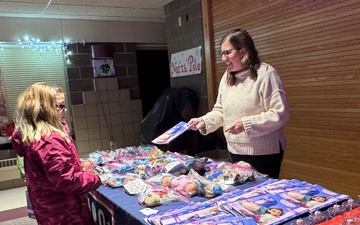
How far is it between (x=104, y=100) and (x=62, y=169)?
11.5ft

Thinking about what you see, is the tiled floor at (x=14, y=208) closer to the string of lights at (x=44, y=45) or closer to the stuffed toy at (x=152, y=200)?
the string of lights at (x=44, y=45)

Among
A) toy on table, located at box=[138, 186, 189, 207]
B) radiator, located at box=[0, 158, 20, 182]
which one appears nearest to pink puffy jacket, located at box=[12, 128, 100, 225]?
toy on table, located at box=[138, 186, 189, 207]

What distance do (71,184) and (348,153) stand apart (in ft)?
6.88

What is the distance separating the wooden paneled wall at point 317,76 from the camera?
2369 mm

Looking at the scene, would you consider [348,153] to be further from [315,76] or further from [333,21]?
[333,21]

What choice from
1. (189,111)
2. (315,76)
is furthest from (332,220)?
(189,111)

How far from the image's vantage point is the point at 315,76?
2.62 metres

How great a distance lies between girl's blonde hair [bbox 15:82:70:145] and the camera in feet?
4.73

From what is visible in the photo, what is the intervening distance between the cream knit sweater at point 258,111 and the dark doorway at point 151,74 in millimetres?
3629

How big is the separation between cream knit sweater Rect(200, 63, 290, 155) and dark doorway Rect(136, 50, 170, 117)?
11.9ft

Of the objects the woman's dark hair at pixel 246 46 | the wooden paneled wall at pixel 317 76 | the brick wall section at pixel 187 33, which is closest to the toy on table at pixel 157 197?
the woman's dark hair at pixel 246 46

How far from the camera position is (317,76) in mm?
2605

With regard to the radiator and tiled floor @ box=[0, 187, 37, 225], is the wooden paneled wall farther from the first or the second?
the radiator

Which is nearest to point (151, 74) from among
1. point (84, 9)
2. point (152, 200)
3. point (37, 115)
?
point (84, 9)
